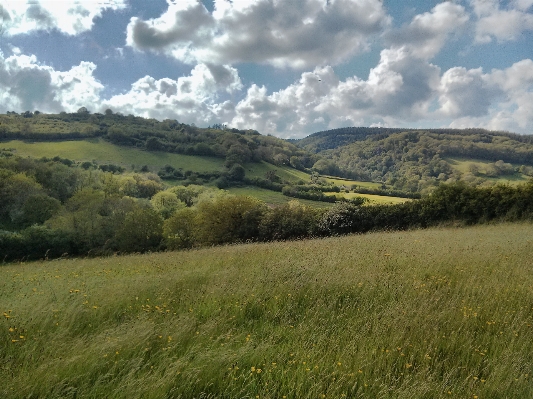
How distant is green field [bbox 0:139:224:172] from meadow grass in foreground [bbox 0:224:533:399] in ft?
330

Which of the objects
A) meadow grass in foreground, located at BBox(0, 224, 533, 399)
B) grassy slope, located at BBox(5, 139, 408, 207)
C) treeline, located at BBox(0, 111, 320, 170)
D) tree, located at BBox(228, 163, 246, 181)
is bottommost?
meadow grass in foreground, located at BBox(0, 224, 533, 399)

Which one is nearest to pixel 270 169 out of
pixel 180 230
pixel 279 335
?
pixel 180 230

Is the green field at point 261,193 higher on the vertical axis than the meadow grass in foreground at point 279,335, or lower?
lower

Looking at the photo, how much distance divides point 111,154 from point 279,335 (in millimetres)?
122530

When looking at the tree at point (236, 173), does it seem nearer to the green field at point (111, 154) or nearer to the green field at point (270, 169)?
the green field at point (270, 169)

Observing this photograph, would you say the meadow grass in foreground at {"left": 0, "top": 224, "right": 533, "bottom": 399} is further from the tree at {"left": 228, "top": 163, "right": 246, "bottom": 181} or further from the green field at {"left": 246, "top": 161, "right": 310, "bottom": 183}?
the green field at {"left": 246, "top": 161, "right": 310, "bottom": 183}

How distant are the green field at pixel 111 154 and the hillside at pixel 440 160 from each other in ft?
169

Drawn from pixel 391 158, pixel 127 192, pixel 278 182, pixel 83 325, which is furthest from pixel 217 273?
pixel 391 158

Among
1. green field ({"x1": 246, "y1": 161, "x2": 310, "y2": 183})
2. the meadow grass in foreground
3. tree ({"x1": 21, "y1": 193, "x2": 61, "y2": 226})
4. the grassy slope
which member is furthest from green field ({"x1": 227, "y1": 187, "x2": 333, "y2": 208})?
the meadow grass in foreground

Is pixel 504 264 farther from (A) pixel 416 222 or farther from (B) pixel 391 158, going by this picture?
(B) pixel 391 158

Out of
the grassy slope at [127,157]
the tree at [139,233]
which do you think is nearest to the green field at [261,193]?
the grassy slope at [127,157]

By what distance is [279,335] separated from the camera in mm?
4863

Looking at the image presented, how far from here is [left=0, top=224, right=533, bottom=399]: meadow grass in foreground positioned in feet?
12.1

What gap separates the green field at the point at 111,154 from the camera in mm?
105194
